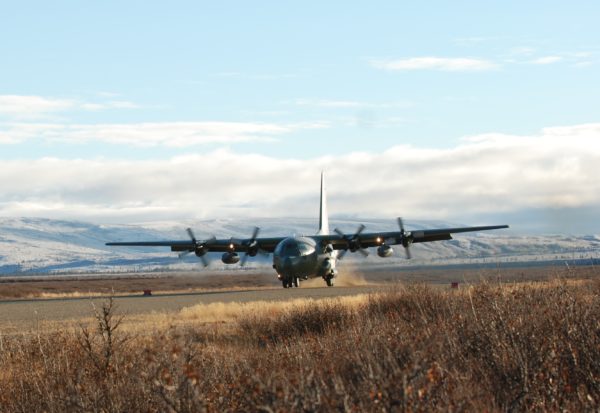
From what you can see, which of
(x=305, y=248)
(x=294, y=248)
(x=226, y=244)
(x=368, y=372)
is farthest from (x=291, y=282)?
(x=368, y=372)

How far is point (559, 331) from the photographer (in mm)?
14328

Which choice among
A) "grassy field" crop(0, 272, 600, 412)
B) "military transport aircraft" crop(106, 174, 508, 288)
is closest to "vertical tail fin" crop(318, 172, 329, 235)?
"military transport aircraft" crop(106, 174, 508, 288)

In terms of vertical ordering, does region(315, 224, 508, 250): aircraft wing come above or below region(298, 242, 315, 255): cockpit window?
above

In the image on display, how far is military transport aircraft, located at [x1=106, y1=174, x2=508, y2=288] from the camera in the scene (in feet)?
193

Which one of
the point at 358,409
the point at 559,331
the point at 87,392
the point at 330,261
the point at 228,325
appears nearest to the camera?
the point at 358,409

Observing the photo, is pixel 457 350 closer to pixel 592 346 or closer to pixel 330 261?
pixel 592 346

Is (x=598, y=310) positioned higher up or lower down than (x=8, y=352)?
higher up

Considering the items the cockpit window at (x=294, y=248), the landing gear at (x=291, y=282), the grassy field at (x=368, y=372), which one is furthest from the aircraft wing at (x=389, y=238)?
the grassy field at (x=368, y=372)

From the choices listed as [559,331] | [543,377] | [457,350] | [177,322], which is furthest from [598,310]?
[177,322]

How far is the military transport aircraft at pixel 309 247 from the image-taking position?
5891 cm

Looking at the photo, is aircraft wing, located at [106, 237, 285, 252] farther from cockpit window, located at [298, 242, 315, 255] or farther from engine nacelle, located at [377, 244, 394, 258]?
engine nacelle, located at [377, 244, 394, 258]

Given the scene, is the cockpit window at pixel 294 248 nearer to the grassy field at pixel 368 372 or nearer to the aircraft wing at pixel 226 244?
the aircraft wing at pixel 226 244

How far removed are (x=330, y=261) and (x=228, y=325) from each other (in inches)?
1386

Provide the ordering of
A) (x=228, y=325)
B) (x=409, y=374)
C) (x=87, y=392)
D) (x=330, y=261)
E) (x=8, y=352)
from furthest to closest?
(x=330, y=261) < (x=228, y=325) < (x=8, y=352) < (x=87, y=392) < (x=409, y=374)
